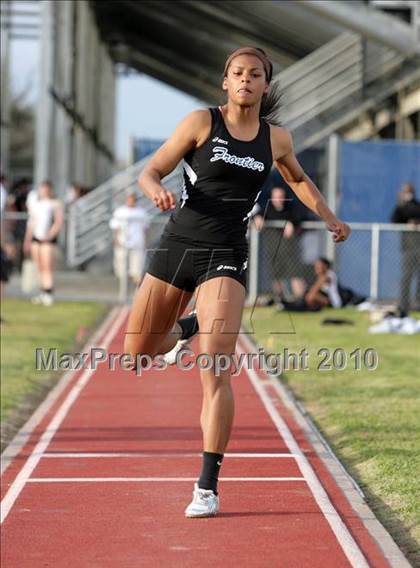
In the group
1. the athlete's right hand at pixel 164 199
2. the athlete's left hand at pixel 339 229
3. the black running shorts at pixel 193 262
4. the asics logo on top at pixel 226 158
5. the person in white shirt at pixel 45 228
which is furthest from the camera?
the person in white shirt at pixel 45 228

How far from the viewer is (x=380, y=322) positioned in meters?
21.6

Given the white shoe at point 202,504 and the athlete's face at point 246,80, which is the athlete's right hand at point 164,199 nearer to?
the athlete's face at point 246,80

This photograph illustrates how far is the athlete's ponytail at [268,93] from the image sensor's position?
762 cm

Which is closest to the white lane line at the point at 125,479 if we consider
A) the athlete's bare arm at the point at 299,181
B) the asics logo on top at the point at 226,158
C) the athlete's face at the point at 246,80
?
the athlete's bare arm at the point at 299,181

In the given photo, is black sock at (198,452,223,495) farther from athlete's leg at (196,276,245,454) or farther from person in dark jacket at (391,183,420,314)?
person in dark jacket at (391,183,420,314)

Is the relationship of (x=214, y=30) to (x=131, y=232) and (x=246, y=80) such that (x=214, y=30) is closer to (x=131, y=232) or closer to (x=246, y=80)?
(x=131, y=232)

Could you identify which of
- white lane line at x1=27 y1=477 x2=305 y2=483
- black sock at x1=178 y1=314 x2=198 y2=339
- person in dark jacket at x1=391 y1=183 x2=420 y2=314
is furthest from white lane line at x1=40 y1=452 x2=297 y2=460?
person in dark jacket at x1=391 y1=183 x2=420 y2=314

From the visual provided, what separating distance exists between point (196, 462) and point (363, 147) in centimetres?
1772

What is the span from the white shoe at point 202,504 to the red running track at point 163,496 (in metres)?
0.05

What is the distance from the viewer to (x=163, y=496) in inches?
329

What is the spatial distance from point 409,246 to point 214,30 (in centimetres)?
1627

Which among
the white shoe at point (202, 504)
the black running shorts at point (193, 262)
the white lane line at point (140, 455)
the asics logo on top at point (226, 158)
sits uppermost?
the asics logo on top at point (226, 158)

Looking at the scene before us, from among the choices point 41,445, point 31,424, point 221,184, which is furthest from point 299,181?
point 31,424

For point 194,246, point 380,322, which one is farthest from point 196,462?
point 380,322
